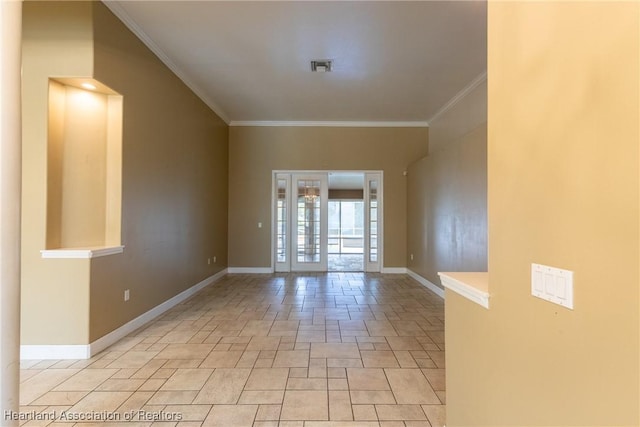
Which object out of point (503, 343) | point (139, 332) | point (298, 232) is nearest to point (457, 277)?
point (503, 343)

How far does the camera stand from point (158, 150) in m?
3.96

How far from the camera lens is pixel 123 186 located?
128 inches

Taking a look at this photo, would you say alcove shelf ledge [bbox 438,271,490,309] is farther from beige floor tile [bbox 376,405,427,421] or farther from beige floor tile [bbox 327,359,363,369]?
beige floor tile [bbox 327,359,363,369]

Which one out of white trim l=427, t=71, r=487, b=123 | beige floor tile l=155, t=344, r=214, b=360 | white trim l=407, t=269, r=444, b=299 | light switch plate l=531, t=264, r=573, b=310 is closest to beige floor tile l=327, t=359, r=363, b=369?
beige floor tile l=155, t=344, r=214, b=360

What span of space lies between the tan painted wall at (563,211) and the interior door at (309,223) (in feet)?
19.6

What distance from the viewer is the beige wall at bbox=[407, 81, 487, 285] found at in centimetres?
378

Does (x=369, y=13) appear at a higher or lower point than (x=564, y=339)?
higher

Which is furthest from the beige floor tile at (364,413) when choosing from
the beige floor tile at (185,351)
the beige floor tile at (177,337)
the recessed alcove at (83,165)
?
the recessed alcove at (83,165)

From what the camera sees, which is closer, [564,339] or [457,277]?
[564,339]

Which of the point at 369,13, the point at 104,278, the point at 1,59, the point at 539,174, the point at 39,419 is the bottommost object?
the point at 39,419

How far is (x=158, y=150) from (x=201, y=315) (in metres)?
2.02

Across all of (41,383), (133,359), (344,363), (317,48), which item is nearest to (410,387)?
(344,363)

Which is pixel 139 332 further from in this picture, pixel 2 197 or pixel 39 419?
pixel 2 197

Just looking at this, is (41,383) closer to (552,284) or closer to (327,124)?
(552,284)
